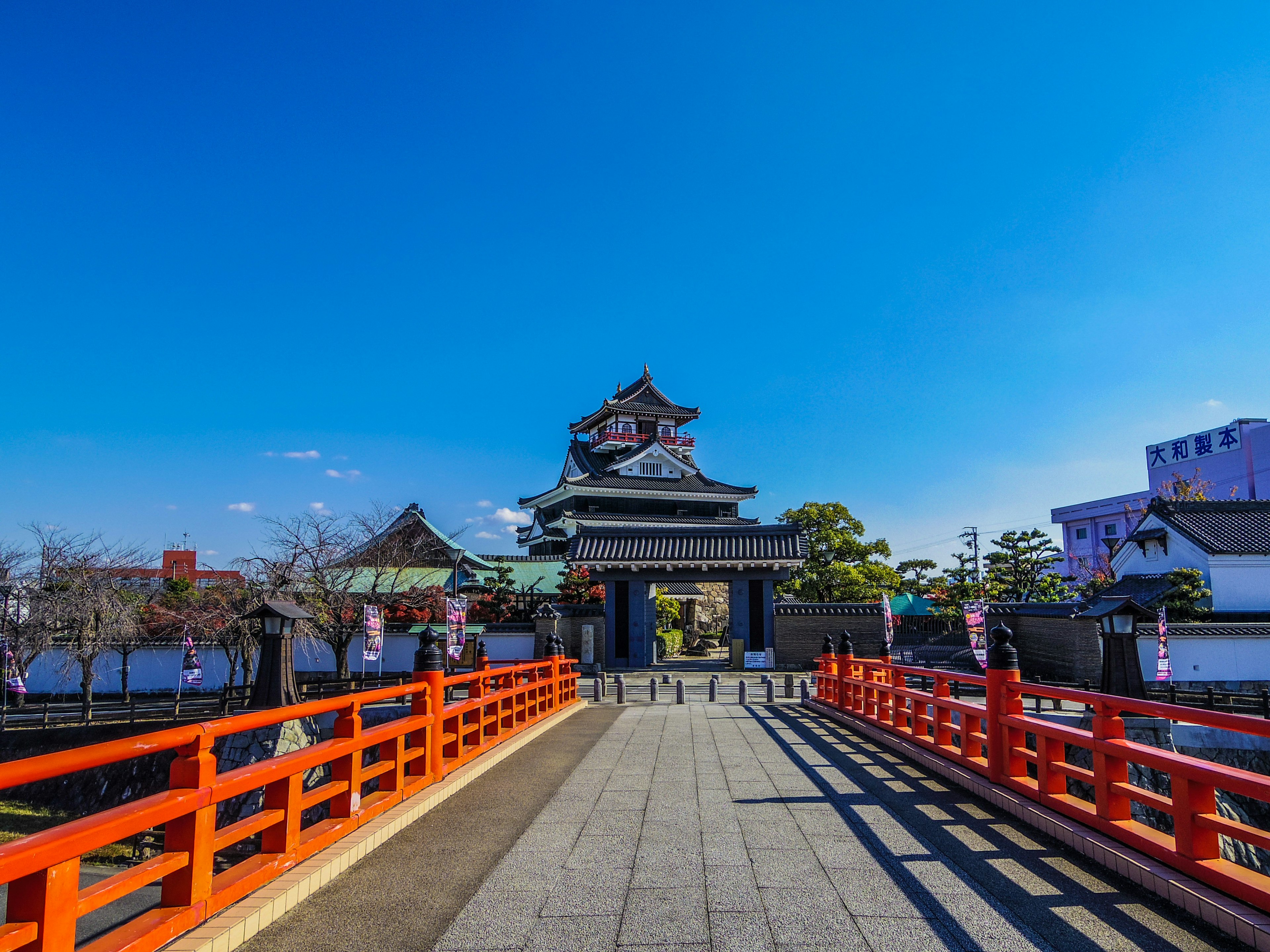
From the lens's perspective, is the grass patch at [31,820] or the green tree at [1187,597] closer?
the grass patch at [31,820]

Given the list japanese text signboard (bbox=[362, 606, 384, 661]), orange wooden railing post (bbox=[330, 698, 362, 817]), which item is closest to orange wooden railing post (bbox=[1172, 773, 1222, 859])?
orange wooden railing post (bbox=[330, 698, 362, 817])

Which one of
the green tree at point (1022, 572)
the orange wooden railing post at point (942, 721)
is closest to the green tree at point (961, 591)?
the green tree at point (1022, 572)

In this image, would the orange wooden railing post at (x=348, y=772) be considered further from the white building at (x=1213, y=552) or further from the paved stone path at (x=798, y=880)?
the white building at (x=1213, y=552)

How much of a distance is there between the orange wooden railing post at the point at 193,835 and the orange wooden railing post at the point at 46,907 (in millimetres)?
734

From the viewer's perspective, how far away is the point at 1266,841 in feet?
13.2

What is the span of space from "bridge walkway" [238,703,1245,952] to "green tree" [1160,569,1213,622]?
2151 cm

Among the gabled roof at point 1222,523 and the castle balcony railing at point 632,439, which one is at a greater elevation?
the castle balcony railing at point 632,439


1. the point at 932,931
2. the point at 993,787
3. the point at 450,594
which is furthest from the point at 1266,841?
the point at 450,594

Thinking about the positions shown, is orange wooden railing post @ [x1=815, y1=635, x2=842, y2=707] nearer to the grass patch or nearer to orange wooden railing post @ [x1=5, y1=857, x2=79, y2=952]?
orange wooden railing post @ [x1=5, y1=857, x2=79, y2=952]

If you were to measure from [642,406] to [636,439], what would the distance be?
103 inches

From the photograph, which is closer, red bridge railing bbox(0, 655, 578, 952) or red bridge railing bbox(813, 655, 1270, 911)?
red bridge railing bbox(0, 655, 578, 952)

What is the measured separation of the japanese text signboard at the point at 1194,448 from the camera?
45312 millimetres

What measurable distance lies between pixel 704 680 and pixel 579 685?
4.22 meters

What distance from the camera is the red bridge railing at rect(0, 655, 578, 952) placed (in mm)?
2828
